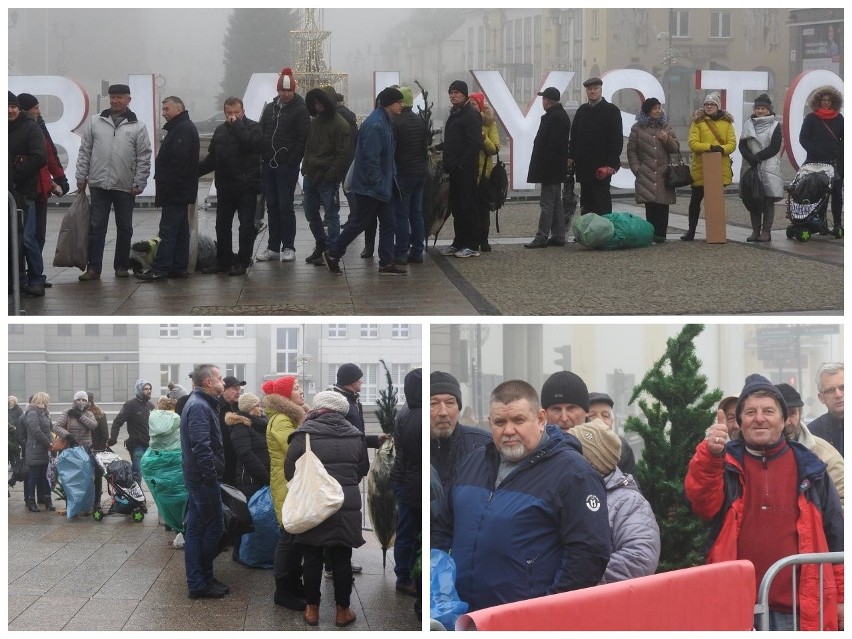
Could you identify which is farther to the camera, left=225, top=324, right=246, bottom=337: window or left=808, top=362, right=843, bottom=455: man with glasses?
left=225, top=324, right=246, bottom=337: window

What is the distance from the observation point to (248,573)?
6.48m

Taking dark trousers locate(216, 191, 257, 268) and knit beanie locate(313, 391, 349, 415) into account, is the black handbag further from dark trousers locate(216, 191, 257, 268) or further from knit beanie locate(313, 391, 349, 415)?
knit beanie locate(313, 391, 349, 415)

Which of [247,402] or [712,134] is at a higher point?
[712,134]

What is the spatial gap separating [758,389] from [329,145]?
15.0 ft

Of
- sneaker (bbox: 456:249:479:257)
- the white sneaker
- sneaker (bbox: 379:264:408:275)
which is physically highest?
sneaker (bbox: 456:249:479:257)

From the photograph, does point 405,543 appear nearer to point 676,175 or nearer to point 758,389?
point 758,389

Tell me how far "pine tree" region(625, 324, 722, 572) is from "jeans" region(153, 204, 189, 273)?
4.13 meters

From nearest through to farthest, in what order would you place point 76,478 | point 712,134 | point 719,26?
point 76,478
point 712,134
point 719,26

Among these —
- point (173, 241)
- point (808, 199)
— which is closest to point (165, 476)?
point (173, 241)

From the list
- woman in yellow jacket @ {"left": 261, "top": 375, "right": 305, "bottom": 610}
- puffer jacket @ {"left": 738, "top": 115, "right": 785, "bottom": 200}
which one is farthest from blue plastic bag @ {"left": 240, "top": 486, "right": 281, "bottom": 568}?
puffer jacket @ {"left": 738, "top": 115, "right": 785, "bottom": 200}

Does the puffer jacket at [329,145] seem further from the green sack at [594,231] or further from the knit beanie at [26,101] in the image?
the green sack at [594,231]

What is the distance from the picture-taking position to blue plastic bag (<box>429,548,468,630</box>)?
4.97 m

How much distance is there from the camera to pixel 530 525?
4637 mm

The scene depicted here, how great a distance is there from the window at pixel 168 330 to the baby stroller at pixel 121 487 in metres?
2.17
